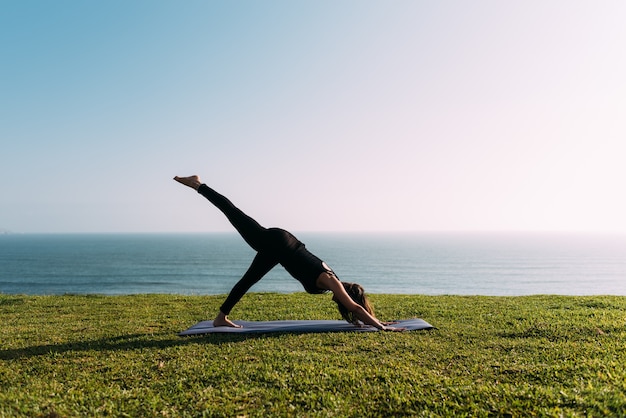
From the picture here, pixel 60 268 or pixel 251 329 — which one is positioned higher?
pixel 251 329

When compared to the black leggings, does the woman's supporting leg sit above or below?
below

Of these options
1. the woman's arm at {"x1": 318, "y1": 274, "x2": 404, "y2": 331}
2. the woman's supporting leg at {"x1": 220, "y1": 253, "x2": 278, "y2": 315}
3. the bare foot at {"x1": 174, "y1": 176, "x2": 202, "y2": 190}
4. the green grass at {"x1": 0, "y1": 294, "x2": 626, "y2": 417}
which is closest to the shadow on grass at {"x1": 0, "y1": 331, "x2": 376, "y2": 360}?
the green grass at {"x1": 0, "y1": 294, "x2": 626, "y2": 417}

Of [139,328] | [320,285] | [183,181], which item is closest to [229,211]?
[183,181]

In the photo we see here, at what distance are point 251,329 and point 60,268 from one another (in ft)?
327

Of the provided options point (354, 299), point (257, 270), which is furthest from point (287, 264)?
point (354, 299)

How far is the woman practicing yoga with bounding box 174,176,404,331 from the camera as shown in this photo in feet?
24.5

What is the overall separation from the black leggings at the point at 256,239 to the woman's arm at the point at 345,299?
2.65 ft

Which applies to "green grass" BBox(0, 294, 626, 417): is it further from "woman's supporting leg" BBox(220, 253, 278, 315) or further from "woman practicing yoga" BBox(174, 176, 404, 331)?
"woman's supporting leg" BBox(220, 253, 278, 315)

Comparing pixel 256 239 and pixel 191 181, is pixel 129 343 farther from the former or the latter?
pixel 191 181

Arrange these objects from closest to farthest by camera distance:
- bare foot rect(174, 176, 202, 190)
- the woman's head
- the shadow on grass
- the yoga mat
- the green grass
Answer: the green grass, the shadow on grass, the yoga mat, the woman's head, bare foot rect(174, 176, 202, 190)

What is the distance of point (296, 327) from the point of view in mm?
7855

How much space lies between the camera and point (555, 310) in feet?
31.1

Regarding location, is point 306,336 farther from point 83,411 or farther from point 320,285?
point 83,411

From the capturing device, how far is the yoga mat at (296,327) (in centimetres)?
761
